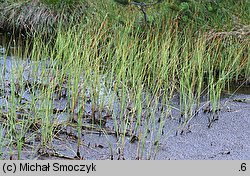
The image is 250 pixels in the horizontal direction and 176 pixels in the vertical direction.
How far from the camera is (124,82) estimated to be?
13.8ft

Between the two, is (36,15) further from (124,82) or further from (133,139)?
(133,139)

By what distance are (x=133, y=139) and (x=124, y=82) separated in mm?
891

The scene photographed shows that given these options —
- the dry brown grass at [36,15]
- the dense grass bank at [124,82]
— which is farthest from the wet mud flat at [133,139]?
the dry brown grass at [36,15]

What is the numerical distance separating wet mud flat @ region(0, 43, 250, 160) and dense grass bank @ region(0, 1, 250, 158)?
1.0 inches

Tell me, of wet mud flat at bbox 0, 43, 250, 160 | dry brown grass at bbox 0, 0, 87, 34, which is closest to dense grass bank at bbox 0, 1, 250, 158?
wet mud flat at bbox 0, 43, 250, 160

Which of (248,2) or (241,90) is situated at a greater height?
(248,2)

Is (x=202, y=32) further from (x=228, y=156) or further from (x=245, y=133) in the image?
(x=228, y=156)

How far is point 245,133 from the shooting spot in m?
3.80

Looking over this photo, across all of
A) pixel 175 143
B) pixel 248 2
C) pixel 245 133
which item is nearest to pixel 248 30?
pixel 248 2

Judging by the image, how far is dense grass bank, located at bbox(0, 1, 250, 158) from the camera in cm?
348

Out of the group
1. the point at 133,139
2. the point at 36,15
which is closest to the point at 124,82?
the point at 133,139

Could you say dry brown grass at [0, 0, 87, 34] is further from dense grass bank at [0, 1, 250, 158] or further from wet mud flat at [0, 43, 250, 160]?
wet mud flat at [0, 43, 250, 160]

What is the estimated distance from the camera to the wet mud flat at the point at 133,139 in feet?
10.3
